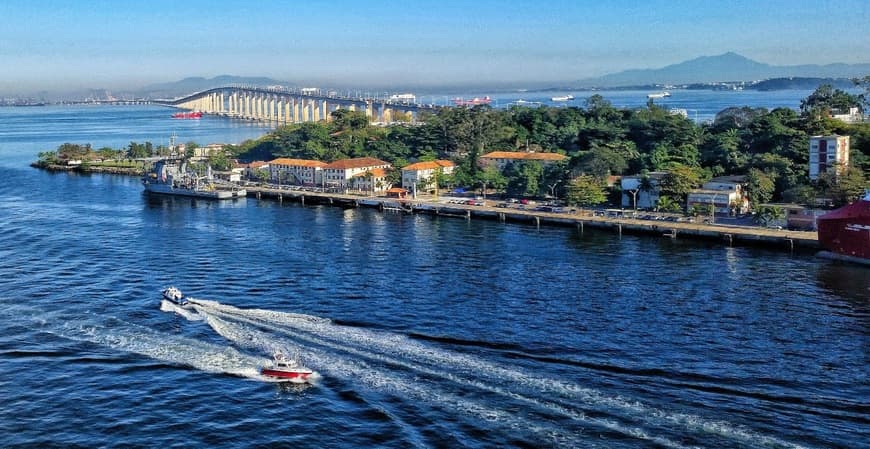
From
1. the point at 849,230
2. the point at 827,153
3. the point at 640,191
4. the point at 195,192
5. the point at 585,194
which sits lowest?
the point at 195,192

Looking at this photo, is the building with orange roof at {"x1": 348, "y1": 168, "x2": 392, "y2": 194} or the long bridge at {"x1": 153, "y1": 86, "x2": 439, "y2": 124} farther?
the long bridge at {"x1": 153, "y1": 86, "x2": 439, "y2": 124}

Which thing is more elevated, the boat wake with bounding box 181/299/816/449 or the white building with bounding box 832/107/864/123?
the white building with bounding box 832/107/864/123

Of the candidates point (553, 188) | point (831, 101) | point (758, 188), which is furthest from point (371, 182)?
point (831, 101)

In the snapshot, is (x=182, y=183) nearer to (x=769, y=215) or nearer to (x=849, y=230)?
(x=769, y=215)

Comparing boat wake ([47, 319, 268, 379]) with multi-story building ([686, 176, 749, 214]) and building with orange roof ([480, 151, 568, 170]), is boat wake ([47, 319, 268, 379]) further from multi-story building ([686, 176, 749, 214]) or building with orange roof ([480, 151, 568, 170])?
building with orange roof ([480, 151, 568, 170])

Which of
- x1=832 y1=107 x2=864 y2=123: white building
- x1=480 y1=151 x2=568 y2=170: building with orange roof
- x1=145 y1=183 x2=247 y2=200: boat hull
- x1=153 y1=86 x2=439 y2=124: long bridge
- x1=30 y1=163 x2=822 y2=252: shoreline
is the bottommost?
x1=30 y1=163 x2=822 y2=252: shoreline

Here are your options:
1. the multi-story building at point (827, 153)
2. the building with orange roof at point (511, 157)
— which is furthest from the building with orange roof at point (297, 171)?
the multi-story building at point (827, 153)

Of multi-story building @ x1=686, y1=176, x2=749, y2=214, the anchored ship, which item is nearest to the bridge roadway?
the anchored ship
